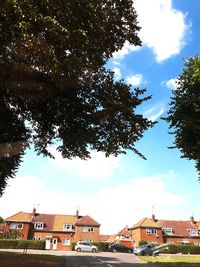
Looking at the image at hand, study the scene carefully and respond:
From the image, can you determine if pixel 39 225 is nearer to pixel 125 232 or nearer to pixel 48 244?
pixel 48 244

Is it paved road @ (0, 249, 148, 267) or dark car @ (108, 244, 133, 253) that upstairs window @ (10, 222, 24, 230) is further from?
paved road @ (0, 249, 148, 267)

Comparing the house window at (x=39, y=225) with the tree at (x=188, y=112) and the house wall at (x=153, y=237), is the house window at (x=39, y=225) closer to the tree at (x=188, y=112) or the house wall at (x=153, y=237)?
the house wall at (x=153, y=237)

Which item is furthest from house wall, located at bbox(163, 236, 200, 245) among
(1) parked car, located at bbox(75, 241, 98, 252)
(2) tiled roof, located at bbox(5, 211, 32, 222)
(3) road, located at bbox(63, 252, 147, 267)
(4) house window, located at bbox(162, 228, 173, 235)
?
(3) road, located at bbox(63, 252, 147, 267)

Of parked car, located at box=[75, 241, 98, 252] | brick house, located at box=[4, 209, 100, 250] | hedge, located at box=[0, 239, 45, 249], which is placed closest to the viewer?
parked car, located at box=[75, 241, 98, 252]

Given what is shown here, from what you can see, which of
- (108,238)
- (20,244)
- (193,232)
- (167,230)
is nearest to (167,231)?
(167,230)

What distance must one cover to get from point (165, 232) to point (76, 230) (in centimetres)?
2151

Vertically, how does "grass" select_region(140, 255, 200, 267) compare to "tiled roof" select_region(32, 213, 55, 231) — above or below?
below

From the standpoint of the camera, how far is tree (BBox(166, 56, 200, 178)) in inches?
821

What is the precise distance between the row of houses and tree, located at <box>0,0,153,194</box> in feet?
181

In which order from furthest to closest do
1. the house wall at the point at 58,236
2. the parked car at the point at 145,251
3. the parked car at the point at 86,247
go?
the house wall at the point at 58,236 < the parked car at the point at 86,247 < the parked car at the point at 145,251

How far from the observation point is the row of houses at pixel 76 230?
7344 cm

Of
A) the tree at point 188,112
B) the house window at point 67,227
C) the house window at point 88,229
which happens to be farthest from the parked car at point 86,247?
the tree at point 188,112

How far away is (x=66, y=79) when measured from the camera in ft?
47.7

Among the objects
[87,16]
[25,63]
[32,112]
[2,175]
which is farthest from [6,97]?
[2,175]
